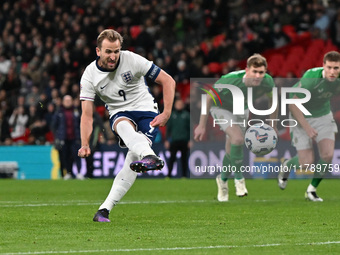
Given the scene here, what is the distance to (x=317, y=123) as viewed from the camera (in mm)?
12930

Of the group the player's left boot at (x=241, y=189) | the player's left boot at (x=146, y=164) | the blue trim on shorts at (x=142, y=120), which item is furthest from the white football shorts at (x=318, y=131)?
the player's left boot at (x=146, y=164)

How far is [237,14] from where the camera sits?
85.6 ft

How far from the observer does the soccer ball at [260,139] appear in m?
12.1

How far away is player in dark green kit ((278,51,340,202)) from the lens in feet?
41.0

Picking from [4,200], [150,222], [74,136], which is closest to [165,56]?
[74,136]

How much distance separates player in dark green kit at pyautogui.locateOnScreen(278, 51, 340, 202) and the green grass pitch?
57 cm

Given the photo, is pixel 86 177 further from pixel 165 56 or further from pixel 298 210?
pixel 298 210

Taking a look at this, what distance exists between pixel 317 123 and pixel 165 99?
476 centimetres

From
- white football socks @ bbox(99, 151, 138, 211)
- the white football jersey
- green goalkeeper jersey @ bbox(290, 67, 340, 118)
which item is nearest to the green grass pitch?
white football socks @ bbox(99, 151, 138, 211)

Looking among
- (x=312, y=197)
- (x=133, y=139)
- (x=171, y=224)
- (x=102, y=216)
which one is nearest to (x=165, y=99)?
(x=133, y=139)

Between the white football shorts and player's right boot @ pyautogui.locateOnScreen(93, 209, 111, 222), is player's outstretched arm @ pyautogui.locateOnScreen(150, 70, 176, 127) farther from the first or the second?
the white football shorts

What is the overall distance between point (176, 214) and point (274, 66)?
13297mm

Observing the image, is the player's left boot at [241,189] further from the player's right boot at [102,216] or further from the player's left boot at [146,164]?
the player's left boot at [146,164]

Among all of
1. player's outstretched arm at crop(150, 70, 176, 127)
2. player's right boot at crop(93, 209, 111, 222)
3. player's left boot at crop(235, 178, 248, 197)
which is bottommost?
player's left boot at crop(235, 178, 248, 197)
